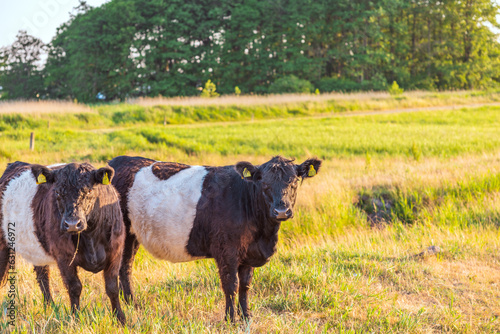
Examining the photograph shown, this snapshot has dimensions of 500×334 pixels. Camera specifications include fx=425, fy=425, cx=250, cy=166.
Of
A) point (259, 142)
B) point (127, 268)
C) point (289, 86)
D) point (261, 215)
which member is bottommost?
point (259, 142)

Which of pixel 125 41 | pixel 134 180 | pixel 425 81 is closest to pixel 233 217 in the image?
pixel 134 180

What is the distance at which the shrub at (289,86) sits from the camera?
160ft

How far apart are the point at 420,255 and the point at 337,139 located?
43.1ft

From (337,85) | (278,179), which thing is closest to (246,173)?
(278,179)

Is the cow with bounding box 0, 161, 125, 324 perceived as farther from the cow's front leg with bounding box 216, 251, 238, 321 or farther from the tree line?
the tree line

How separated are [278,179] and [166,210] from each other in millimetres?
1474

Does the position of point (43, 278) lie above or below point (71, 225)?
below

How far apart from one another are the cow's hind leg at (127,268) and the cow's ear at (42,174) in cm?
145

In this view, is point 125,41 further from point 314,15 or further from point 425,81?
point 425,81

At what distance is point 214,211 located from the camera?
15.3 ft

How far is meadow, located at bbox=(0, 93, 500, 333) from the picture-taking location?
15.1 ft

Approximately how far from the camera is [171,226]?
4867 millimetres

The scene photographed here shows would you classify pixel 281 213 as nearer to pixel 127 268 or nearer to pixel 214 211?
pixel 214 211

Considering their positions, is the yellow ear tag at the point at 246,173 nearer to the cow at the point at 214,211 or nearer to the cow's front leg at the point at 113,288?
the cow at the point at 214,211
